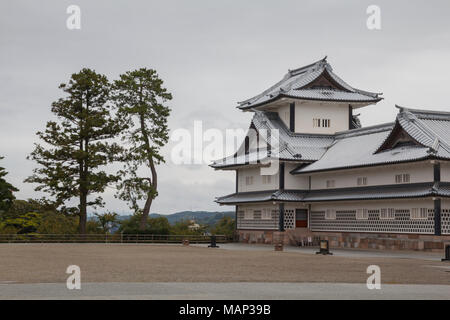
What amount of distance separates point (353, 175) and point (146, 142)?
58.3ft

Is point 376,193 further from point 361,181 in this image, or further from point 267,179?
point 267,179

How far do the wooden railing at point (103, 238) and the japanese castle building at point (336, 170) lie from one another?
4.39 m

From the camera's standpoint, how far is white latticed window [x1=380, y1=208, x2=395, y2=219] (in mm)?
41094

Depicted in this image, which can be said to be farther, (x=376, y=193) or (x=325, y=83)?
(x=325, y=83)

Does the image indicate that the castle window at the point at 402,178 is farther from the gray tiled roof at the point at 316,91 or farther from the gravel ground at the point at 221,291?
the gravel ground at the point at 221,291

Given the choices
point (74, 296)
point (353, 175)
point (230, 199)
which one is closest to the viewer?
point (74, 296)

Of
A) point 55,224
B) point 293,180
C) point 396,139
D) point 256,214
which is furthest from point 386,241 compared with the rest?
point 55,224

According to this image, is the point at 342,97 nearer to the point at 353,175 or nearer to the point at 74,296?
the point at 353,175

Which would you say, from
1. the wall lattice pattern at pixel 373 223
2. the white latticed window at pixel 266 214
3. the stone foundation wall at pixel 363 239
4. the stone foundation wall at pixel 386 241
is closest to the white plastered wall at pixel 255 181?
the white latticed window at pixel 266 214

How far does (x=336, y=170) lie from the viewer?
4553 centimetres

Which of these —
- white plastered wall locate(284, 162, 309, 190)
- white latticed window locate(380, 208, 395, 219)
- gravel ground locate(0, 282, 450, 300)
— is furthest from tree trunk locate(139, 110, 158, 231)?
gravel ground locate(0, 282, 450, 300)

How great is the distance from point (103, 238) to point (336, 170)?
64.1ft

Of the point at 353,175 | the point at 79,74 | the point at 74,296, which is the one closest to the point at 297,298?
the point at 74,296

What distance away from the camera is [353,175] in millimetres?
45094
